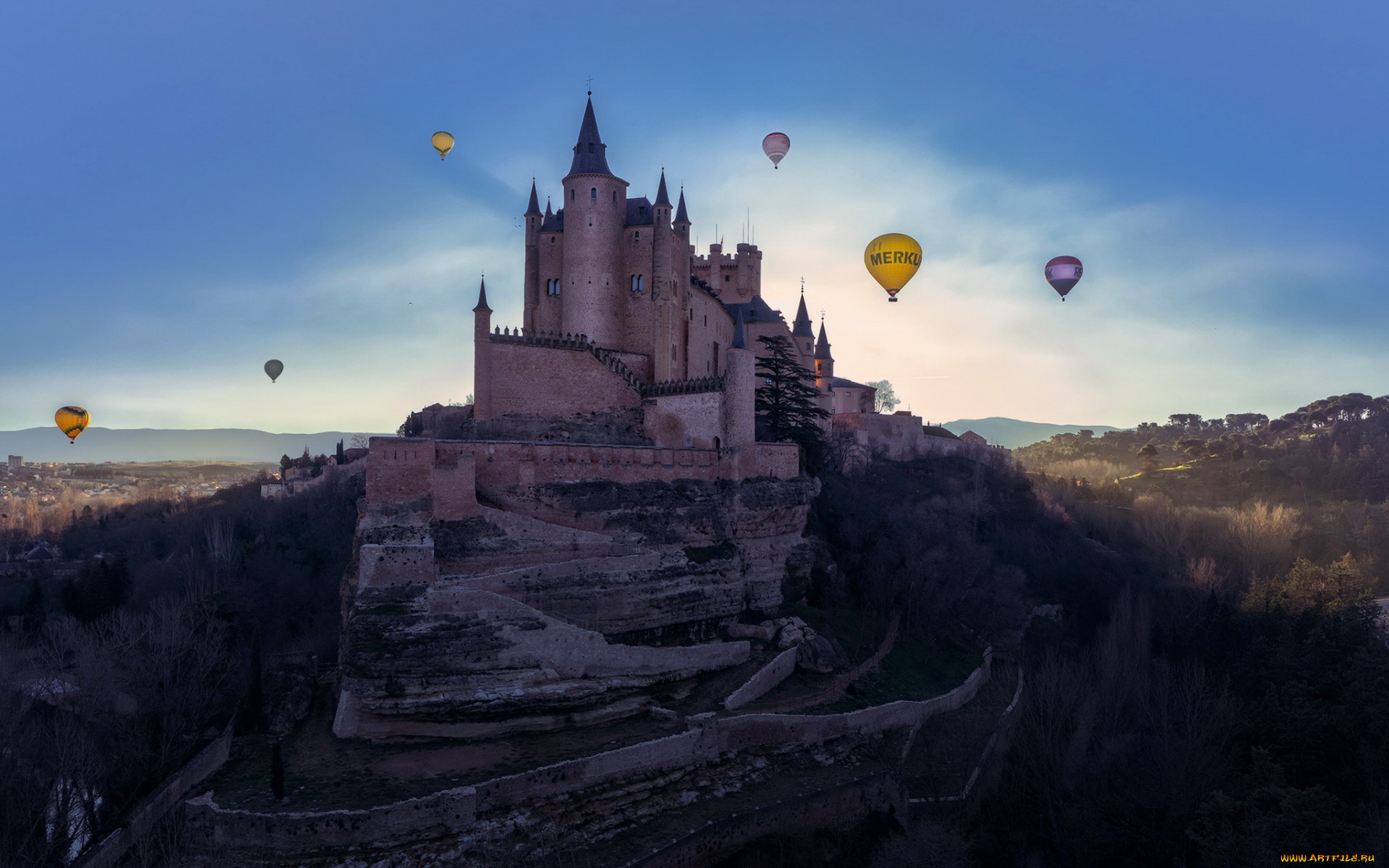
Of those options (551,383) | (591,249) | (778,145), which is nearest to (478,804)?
(551,383)

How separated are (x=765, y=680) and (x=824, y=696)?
6.48ft

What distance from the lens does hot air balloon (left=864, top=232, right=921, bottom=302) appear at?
1437 inches

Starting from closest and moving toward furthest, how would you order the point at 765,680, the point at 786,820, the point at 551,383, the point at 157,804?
the point at 157,804, the point at 786,820, the point at 765,680, the point at 551,383

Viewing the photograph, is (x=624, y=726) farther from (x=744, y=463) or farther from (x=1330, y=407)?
(x=1330, y=407)

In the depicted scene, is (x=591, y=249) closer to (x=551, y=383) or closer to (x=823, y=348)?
(x=551, y=383)

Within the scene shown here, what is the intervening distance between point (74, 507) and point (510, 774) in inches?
2703

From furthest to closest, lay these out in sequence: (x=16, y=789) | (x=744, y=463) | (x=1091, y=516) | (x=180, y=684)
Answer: (x=1091, y=516) < (x=744, y=463) < (x=180, y=684) < (x=16, y=789)

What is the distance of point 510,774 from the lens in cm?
1995

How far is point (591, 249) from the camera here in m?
38.6

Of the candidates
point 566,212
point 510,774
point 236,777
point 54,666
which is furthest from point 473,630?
point 566,212

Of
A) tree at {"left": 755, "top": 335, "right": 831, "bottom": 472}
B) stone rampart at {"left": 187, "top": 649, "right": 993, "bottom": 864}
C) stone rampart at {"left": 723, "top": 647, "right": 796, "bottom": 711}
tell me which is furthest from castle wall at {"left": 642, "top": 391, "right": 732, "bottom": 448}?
stone rampart at {"left": 187, "top": 649, "right": 993, "bottom": 864}

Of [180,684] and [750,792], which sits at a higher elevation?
[180,684]

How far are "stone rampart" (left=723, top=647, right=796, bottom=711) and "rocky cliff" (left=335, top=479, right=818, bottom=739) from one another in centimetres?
137

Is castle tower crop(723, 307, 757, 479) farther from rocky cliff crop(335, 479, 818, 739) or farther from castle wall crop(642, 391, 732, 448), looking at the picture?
rocky cliff crop(335, 479, 818, 739)
